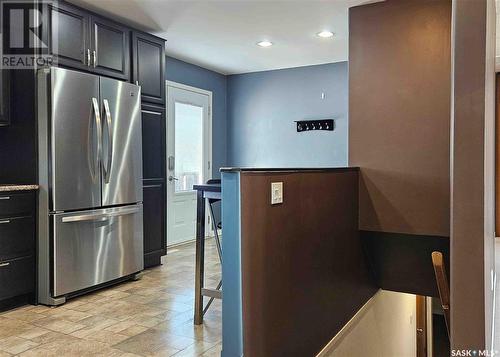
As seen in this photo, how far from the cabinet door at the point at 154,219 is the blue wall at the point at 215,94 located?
5.92 ft

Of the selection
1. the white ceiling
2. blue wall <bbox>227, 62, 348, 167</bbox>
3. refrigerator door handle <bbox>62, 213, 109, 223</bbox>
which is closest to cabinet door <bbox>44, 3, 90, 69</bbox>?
the white ceiling

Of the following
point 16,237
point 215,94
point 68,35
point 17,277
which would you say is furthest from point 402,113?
point 215,94

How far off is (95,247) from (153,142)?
1.34 m

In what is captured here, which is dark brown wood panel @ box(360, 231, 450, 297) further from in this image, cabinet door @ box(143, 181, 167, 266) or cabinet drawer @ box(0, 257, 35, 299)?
cabinet drawer @ box(0, 257, 35, 299)

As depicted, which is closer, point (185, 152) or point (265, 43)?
point (265, 43)

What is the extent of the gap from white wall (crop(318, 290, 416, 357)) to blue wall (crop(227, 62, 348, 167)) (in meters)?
2.08

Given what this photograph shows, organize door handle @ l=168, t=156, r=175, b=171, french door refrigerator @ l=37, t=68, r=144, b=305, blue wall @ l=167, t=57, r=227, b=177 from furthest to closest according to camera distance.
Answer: blue wall @ l=167, t=57, r=227, b=177 < door handle @ l=168, t=156, r=175, b=171 < french door refrigerator @ l=37, t=68, r=144, b=305

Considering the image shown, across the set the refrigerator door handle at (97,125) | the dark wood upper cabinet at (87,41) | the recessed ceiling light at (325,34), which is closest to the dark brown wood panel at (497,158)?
→ the recessed ceiling light at (325,34)

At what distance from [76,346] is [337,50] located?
4.15 meters

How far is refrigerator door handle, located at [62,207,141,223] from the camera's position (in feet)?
10.5

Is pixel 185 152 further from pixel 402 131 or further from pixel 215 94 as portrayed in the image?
pixel 402 131

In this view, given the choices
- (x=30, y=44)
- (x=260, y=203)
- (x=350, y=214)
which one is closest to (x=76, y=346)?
(x=260, y=203)

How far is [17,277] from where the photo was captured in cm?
306

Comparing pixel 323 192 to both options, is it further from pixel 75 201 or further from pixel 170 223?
pixel 170 223
